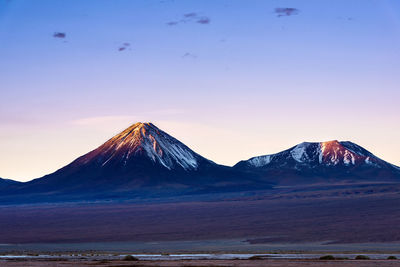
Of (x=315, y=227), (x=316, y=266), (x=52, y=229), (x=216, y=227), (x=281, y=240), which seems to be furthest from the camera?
(x=52, y=229)

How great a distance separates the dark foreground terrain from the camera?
70.8m

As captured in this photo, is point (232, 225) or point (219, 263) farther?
point (232, 225)

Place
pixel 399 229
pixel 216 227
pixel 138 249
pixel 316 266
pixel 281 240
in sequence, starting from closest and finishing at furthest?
pixel 316 266 → pixel 138 249 → pixel 281 240 → pixel 399 229 → pixel 216 227

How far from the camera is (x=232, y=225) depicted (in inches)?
3378

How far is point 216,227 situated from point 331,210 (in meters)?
25.3

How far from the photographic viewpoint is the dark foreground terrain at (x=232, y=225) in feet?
232

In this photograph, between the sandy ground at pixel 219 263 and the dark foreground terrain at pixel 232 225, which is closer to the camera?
the sandy ground at pixel 219 263

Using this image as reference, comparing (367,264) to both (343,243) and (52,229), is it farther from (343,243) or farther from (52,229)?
(52,229)

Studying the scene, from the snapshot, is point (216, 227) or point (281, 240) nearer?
point (281, 240)

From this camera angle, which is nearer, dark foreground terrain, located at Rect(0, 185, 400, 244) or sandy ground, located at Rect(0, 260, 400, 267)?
sandy ground, located at Rect(0, 260, 400, 267)

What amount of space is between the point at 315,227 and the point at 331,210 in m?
25.9

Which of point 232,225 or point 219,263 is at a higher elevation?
point 232,225

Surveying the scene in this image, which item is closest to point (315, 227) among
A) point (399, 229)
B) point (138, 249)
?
point (399, 229)

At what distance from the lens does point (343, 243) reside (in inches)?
2376
